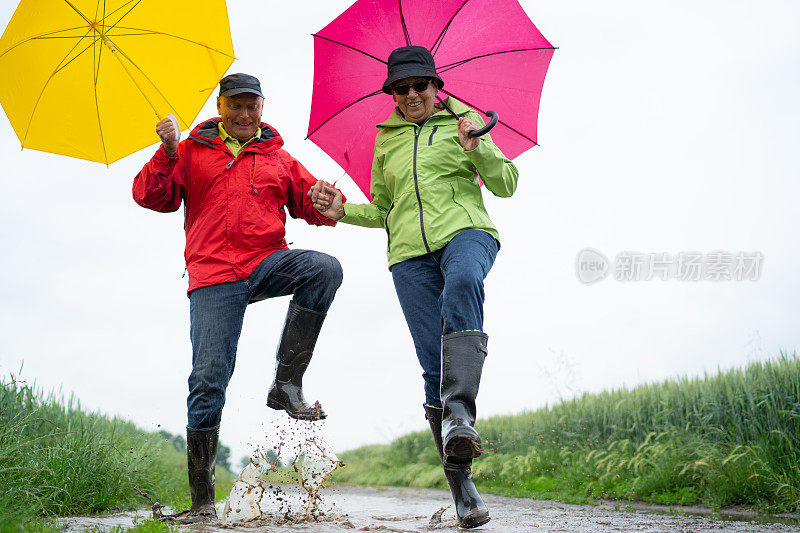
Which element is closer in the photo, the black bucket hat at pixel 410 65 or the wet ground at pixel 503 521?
the black bucket hat at pixel 410 65

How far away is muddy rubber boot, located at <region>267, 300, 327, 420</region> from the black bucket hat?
5.36 feet

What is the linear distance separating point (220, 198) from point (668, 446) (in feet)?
19.0

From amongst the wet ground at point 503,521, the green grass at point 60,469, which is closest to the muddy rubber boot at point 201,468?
the wet ground at point 503,521

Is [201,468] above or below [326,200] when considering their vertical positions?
below

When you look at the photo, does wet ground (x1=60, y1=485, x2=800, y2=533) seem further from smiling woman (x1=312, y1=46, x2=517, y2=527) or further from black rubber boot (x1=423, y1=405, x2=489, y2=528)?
smiling woman (x1=312, y1=46, x2=517, y2=527)

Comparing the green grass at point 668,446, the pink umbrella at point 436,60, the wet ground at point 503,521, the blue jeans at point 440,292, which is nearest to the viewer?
the blue jeans at point 440,292

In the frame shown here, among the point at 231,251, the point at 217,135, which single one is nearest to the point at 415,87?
the point at 217,135

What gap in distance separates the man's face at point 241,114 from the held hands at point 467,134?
1.57 m

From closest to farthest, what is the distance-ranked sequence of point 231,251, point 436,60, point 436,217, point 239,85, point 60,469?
point 436,217, point 231,251, point 239,85, point 436,60, point 60,469

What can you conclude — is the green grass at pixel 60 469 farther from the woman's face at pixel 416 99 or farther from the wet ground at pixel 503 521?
the woman's face at pixel 416 99

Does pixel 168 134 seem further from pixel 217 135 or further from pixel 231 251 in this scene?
pixel 231 251

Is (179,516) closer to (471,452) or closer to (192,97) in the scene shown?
(471,452)

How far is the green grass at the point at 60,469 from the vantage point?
4.37 metres

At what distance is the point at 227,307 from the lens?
4.39 meters
